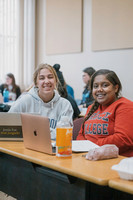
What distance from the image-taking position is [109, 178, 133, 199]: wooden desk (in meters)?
1.19

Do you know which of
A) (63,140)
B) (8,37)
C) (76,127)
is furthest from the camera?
(8,37)

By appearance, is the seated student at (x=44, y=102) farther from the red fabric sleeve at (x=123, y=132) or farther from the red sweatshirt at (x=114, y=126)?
the red fabric sleeve at (x=123, y=132)

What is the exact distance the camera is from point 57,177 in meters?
1.68

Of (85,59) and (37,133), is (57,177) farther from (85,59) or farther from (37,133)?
(85,59)

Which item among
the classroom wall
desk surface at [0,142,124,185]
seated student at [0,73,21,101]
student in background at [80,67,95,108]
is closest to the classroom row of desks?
desk surface at [0,142,124,185]

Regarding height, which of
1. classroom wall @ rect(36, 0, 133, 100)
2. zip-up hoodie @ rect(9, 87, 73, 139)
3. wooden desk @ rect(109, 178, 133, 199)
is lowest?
wooden desk @ rect(109, 178, 133, 199)

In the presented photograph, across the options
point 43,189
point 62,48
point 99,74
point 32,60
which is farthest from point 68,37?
point 43,189

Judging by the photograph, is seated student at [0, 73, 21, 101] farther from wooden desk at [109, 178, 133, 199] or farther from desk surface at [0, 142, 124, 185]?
wooden desk at [109, 178, 133, 199]

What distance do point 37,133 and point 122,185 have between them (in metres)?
0.75

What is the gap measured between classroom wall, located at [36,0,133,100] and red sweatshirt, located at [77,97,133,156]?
3728 mm

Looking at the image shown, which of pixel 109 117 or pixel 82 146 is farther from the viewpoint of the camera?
pixel 109 117

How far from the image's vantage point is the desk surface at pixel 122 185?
3.91 feet

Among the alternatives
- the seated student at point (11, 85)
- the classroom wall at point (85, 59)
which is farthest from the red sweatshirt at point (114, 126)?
the seated student at point (11, 85)

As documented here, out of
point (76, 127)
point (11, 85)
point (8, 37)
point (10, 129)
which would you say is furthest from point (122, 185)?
point (8, 37)
